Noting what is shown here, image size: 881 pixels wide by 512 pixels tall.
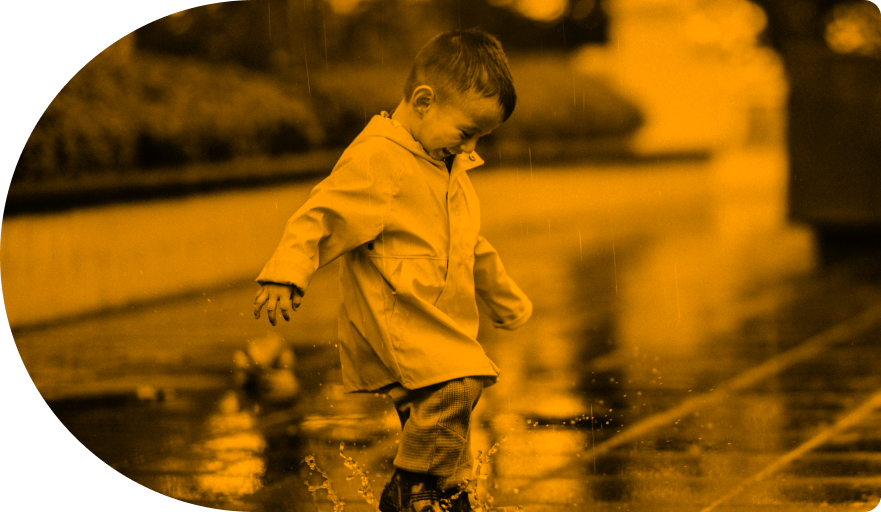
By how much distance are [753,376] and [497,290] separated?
4.99ft

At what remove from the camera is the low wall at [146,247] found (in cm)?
406

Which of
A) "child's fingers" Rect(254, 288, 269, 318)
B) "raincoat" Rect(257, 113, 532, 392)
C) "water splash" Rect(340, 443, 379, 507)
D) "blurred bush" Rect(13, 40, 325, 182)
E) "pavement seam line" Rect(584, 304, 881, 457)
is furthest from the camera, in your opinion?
"blurred bush" Rect(13, 40, 325, 182)

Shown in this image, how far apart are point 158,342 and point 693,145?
456 cm

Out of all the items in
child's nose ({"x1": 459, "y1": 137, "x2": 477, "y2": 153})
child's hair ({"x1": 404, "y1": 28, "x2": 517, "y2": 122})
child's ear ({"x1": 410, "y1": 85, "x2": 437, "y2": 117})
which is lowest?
child's nose ({"x1": 459, "y1": 137, "x2": 477, "y2": 153})

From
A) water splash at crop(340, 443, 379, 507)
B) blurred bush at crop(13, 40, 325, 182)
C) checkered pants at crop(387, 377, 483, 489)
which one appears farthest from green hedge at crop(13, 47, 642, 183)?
checkered pants at crop(387, 377, 483, 489)

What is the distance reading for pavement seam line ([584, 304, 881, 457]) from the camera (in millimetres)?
2802

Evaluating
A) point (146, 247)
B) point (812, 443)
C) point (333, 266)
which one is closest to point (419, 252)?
point (812, 443)

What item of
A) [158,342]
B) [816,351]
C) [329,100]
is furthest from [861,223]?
[158,342]

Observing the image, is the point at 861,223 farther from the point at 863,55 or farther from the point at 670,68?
the point at 670,68

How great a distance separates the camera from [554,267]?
249 inches

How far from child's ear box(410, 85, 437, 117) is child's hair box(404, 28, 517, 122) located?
0.01 meters

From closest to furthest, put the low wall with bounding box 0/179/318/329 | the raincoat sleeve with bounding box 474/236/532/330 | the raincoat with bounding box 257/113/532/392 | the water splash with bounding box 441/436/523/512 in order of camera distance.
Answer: the raincoat with bounding box 257/113/532/392, the water splash with bounding box 441/436/523/512, the raincoat sleeve with bounding box 474/236/532/330, the low wall with bounding box 0/179/318/329

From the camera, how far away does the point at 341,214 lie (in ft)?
Result: 6.54

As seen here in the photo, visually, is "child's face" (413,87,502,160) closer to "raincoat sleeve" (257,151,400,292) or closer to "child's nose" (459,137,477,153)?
"child's nose" (459,137,477,153)
